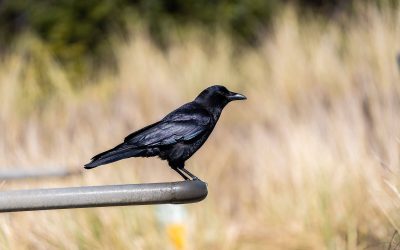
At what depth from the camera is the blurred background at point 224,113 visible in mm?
5211

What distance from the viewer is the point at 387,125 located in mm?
7102

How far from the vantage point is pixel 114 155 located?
3.09 m

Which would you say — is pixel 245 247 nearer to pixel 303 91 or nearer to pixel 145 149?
pixel 145 149

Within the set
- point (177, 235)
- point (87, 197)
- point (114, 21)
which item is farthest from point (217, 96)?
point (114, 21)

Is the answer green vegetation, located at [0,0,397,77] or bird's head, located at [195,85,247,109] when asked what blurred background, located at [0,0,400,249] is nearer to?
green vegetation, located at [0,0,397,77]

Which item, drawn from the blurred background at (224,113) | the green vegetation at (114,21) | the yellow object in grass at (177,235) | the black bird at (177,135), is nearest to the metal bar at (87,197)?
the black bird at (177,135)

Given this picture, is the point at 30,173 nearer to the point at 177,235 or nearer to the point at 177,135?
the point at 177,235

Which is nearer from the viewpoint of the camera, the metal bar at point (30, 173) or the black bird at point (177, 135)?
the black bird at point (177, 135)

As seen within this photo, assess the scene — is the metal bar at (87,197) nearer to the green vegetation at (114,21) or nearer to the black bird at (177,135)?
the black bird at (177,135)

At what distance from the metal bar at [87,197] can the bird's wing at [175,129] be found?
41cm

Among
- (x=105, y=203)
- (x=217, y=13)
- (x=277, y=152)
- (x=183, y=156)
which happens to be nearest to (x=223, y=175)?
(x=277, y=152)

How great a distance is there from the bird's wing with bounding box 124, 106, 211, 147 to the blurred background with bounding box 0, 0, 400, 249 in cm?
103

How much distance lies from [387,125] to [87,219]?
2.86 meters

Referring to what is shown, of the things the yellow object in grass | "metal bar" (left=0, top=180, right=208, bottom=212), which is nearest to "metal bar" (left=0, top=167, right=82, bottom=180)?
the yellow object in grass
